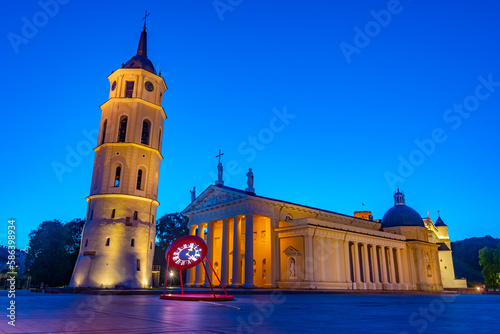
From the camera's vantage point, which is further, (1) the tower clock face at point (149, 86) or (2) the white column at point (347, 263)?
(2) the white column at point (347, 263)

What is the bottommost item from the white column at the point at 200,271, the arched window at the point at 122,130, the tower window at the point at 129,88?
the white column at the point at 200,271

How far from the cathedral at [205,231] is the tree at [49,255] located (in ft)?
56.6

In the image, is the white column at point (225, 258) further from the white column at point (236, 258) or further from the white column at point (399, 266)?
the white column at point (399, 266)

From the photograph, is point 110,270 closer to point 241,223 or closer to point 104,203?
point 104,203

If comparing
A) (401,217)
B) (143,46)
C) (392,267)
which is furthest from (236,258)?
(401,217)

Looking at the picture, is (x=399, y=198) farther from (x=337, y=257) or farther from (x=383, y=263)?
(x=337, y=257)

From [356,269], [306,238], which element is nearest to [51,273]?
[306,238]

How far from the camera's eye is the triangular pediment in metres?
44.7

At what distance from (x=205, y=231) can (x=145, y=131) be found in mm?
20087

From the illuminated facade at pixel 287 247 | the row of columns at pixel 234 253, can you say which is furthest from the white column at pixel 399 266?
the row of columns at pixel 234 253

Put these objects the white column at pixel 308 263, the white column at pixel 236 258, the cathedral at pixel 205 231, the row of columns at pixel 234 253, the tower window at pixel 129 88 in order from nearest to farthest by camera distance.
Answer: the cathedral at pixel 205 231
the tower window at pixel 129 88
the row of columns at pixel 234 253
the white column at pixel 308 263
the white column at pixel 236 258

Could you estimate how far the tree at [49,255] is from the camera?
4681 centimetres

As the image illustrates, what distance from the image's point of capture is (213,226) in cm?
5016

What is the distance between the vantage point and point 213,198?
159ft
